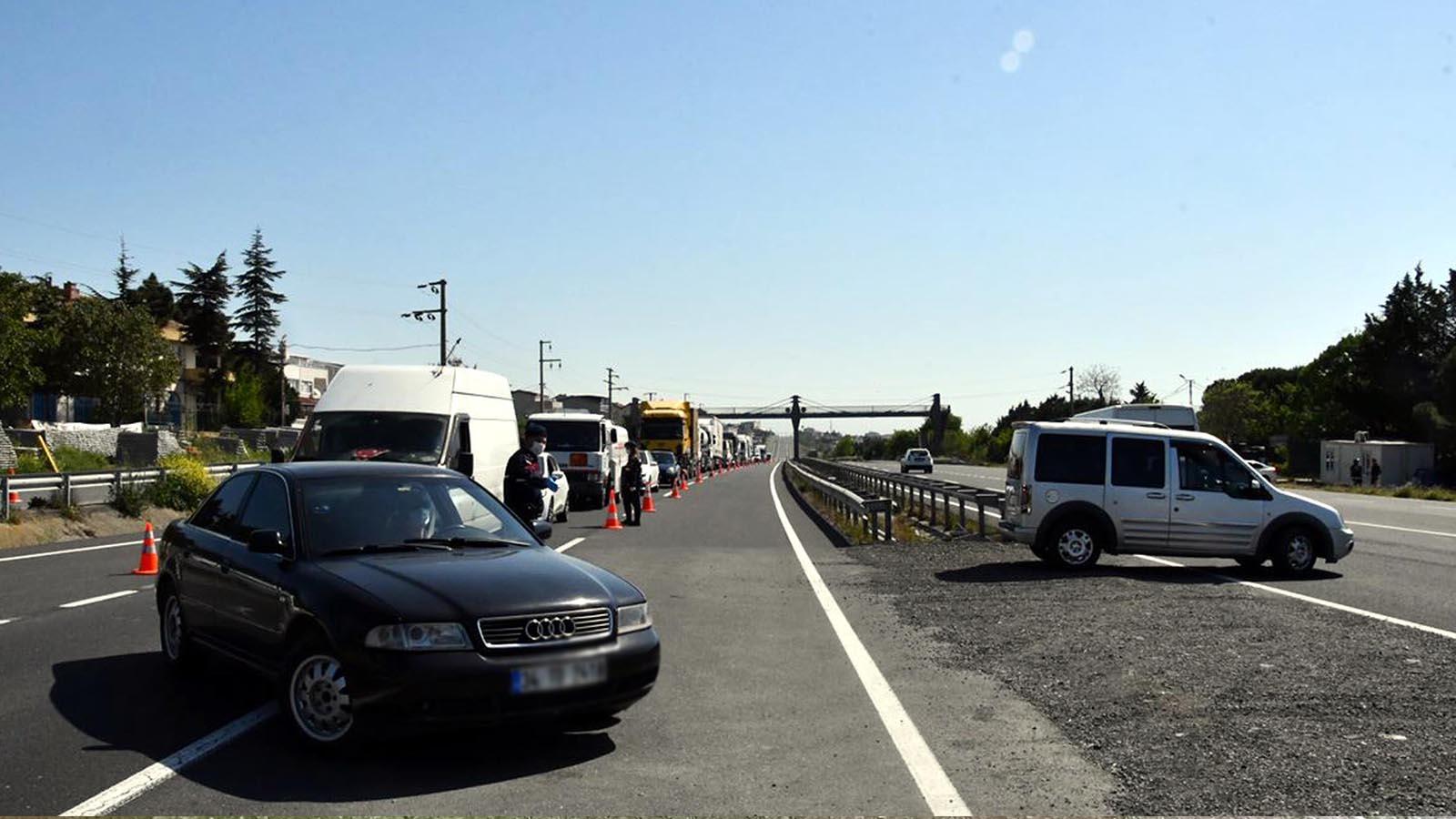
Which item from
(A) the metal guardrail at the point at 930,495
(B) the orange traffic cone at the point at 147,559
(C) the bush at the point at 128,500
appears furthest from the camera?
(C) the bush at the point at 128,500

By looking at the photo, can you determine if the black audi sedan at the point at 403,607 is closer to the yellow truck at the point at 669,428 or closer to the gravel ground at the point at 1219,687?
the gravel ground at the point at 1219,687

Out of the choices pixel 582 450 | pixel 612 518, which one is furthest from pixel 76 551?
pixel 582 450

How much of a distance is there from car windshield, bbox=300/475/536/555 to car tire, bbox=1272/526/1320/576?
36.8ft

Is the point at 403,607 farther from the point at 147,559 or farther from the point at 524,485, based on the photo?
the point at 147,559

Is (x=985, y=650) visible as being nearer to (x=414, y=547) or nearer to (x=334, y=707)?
(x=414, y=547)

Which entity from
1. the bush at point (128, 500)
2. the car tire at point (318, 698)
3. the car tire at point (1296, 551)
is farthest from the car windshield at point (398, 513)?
the bush at point (128, 500)

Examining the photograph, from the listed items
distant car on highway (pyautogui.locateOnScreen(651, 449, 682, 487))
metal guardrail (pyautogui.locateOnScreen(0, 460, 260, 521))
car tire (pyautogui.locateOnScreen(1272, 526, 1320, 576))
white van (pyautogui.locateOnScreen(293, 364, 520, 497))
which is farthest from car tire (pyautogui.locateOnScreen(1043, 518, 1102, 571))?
distant car on highway (pyautogui.locateOnScreen(651, 449, 682, 487))

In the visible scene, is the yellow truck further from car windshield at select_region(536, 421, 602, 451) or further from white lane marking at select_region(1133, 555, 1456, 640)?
white lane marking at select_region(1133, 555, 1456, 640)

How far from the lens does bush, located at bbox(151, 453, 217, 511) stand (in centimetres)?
2612

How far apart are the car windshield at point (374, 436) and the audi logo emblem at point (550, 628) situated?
12155 mm

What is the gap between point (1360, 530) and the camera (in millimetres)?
23875

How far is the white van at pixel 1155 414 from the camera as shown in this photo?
2270 centimetres

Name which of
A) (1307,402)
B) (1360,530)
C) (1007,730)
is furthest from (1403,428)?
(1007,730)

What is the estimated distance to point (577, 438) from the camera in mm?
31344
